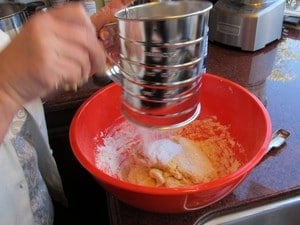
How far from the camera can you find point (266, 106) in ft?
2.34

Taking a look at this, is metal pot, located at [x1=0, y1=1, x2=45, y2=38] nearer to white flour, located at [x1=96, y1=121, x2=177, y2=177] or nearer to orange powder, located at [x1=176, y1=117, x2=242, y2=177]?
white flour, located at [x1=96, y1=121, x2=177, y2=177]

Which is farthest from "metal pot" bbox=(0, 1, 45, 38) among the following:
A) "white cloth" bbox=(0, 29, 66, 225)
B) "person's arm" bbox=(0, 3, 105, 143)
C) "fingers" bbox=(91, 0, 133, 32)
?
"person's arm" bbox=(0, 3, 105, 143)

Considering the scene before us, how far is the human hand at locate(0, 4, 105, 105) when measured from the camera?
1.17ft

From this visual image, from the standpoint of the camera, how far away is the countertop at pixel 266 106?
52cm

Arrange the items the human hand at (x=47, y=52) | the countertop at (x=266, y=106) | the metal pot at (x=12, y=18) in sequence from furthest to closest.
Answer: the metal pot at (x=12, y=18), the countertop at (x=266, y=106), the human hand at (x=47, y=52)

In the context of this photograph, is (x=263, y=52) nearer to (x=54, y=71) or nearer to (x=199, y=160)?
(x=199, y=160)

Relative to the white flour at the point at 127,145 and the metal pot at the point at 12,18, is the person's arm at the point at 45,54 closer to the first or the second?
the white flour at the point at 127,145

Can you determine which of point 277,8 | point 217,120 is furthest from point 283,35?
point 217,120

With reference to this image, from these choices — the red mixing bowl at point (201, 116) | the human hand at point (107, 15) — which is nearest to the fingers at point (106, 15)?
the human hand at point (107, 15)

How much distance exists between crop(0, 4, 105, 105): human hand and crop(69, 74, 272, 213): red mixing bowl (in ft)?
0.50

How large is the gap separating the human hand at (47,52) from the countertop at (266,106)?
0.80 feet

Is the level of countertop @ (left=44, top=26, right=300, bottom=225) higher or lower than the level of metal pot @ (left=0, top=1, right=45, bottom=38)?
lower

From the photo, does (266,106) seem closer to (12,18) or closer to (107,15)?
(107,15)

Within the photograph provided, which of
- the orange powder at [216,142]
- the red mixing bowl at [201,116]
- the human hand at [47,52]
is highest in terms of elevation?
the human hand at [47,52]
